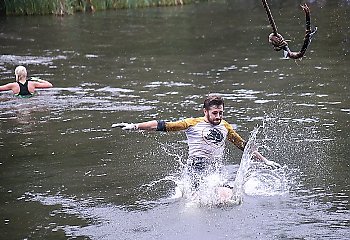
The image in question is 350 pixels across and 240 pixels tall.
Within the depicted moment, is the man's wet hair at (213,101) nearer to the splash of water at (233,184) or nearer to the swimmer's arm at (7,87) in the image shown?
the splash of water at (233,184)

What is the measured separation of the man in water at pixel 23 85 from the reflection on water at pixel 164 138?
17 cm

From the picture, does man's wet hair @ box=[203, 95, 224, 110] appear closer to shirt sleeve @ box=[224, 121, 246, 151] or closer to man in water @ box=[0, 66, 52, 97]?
shirt sleeve @ box=[224, 121, 246, 151]

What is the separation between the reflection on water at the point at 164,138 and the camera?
794 cm

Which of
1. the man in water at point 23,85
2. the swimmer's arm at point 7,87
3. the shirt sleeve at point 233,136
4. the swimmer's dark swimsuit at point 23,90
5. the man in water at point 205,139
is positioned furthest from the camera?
the swimmer's dark swimsuit at point 23,90

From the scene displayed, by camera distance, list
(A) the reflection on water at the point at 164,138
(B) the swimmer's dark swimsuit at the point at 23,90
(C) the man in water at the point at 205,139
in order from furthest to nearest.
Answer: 1. (B) the swimmer's dark swimsuit at the point at 23,90
2. (C) the man in water at the point at 205,139
3. (A) the reflection on water at the point at 164,138

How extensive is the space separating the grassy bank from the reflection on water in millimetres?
6563

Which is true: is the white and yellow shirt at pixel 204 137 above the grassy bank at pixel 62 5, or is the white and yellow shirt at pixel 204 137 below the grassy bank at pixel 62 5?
below

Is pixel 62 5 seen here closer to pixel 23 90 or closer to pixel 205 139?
pixel 23 90

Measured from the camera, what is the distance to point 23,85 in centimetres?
1436

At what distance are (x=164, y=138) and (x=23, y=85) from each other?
3.98 metres

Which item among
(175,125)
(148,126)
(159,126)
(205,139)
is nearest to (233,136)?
(205,139)

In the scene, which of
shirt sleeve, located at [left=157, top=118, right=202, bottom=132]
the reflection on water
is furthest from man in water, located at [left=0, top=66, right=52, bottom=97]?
shirt sleeve, located at [left=157, top=118, right=202, bottom=132]

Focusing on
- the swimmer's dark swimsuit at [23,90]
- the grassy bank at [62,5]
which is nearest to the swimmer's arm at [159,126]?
the swimmer's dark swimsuit at [23,90]

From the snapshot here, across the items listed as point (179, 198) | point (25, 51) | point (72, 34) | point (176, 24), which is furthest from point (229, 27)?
point (179, 198)
